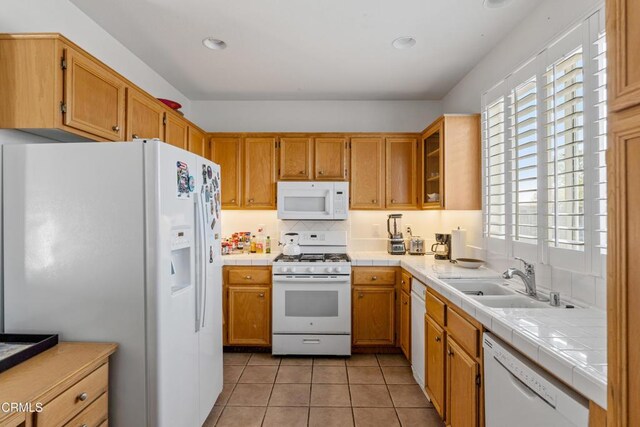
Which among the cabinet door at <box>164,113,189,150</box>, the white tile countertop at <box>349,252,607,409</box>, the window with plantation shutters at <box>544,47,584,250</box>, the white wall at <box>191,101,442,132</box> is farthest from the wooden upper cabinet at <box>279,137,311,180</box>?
the window with plantation shutters at <box>544,47,584,250</box>

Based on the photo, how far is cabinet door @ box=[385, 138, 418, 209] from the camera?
136 inches

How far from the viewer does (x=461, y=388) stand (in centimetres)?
171

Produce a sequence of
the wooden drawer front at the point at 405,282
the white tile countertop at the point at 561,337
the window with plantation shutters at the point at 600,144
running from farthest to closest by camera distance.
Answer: the wooden drawer front at the point at 405,282
the window with plantation shutters at the point at 600,144
the white tile countertop at the point at 561,337

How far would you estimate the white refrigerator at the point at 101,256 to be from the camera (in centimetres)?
150

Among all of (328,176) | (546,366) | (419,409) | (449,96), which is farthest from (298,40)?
(419,409)

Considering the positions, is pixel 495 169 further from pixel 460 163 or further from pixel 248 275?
pixel 248 275

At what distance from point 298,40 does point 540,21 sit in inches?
61.5

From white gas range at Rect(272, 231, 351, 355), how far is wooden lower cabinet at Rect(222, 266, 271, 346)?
0.42 ft

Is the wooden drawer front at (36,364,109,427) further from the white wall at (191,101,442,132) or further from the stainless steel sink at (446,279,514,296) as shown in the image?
the white wall at (191,101,442,132)

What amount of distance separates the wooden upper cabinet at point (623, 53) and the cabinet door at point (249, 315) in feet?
9.25

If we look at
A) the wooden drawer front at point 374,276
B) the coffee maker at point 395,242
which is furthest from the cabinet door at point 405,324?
the coffee maker at point 395,242

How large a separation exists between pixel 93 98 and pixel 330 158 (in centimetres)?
216

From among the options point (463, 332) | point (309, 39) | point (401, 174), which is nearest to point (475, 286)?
point (463, 332)

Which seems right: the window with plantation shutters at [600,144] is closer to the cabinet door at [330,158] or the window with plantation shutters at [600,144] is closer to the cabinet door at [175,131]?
the cabinet door at [330,158]
